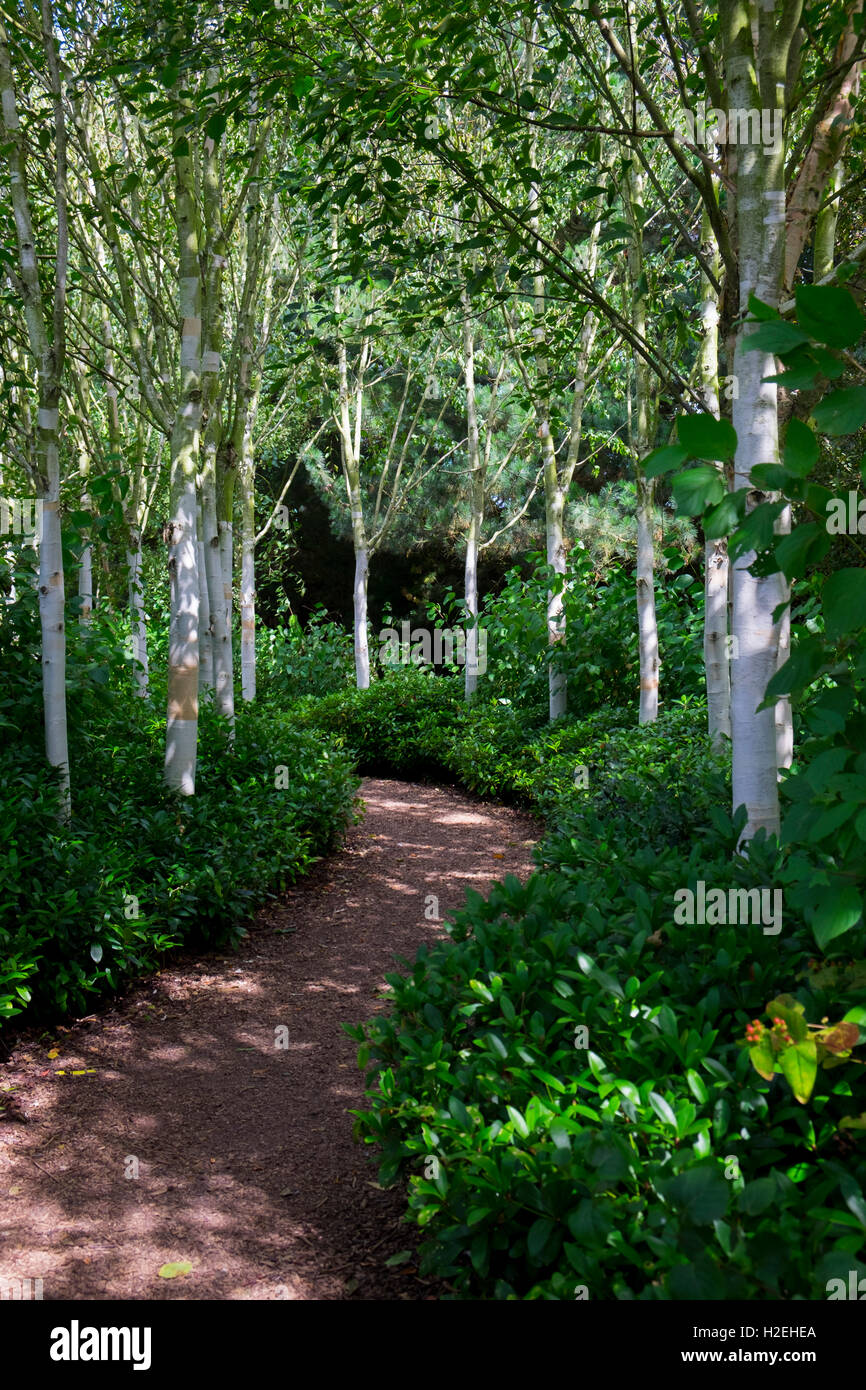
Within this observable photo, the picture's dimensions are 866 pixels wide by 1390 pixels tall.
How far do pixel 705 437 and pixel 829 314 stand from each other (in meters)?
0.31

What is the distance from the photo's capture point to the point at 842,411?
1.83 metres

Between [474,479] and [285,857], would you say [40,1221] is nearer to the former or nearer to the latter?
[285,857]

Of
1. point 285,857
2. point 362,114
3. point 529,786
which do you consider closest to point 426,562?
point 529,786

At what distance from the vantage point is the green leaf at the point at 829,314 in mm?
1753

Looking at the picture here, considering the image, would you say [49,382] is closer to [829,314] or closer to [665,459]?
[665,459]

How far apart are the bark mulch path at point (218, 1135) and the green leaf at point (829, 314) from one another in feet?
8.16

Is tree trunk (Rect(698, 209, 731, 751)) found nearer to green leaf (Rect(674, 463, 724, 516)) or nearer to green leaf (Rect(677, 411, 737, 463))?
green leaf (Rect(674, 463, 724, 516))

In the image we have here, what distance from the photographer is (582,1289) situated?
6.17 ft

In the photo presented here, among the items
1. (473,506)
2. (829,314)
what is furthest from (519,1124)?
(473,506)

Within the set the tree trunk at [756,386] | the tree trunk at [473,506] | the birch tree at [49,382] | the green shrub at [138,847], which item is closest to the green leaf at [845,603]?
the tree trunk at [756,386]

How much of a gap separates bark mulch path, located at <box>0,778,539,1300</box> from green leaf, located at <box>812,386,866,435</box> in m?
2.34

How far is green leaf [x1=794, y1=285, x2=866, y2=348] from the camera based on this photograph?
1753 millimetres

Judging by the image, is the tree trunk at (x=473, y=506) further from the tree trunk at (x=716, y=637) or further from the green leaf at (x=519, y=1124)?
the green leaf at (x=519, y=1124)
